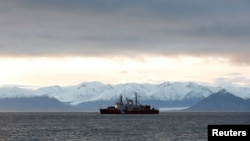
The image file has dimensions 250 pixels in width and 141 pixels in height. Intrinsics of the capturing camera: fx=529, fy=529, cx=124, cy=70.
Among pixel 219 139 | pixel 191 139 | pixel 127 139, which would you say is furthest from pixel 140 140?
pixel 219 139

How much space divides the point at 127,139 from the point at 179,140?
13.2 meters

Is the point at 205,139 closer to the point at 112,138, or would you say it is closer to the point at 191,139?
the point at 191,139

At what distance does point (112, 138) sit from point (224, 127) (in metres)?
107

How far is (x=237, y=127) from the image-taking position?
103ft

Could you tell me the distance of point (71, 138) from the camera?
447ft

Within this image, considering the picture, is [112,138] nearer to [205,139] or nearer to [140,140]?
[140,140]

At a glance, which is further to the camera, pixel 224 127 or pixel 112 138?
pixel 112 138

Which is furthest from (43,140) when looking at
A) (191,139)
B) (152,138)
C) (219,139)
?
(219,139)

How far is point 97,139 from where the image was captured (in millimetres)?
133875

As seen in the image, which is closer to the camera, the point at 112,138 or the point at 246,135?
the point at 246,135

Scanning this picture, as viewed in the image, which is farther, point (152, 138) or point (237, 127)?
point (152, 138)

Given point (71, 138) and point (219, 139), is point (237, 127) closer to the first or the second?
point (219, 139)

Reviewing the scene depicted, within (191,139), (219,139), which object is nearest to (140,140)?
(191,139)

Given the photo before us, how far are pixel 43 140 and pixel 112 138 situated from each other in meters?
17.8
